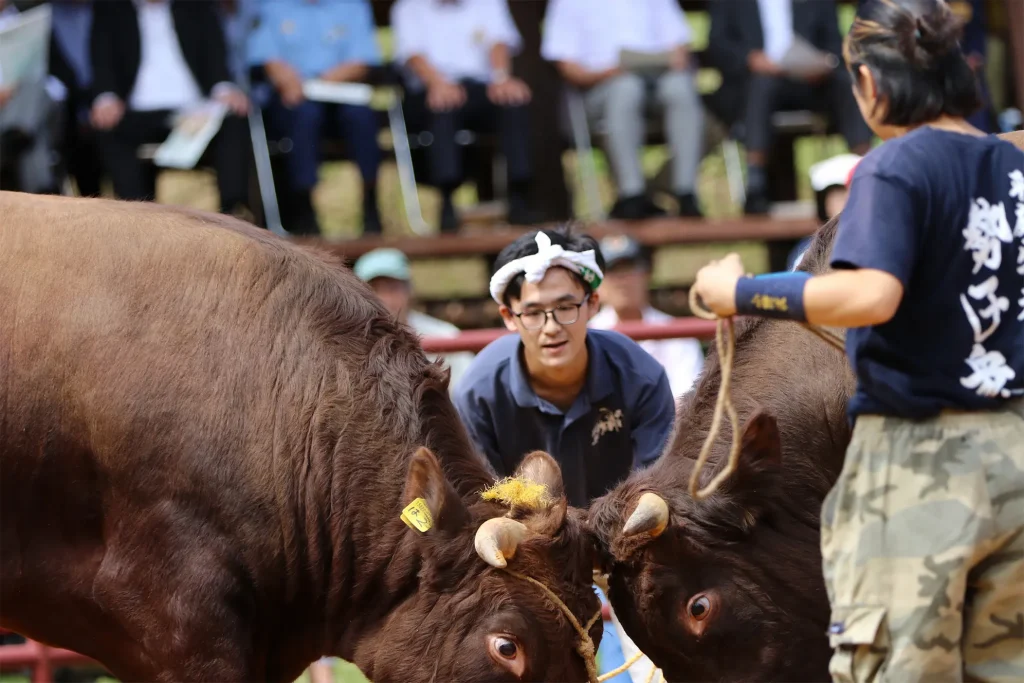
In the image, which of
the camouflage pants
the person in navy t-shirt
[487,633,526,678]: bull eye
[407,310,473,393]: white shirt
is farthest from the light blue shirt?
the camouflage pants

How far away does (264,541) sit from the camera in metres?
4.19

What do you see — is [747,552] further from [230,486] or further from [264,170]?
[264,170]

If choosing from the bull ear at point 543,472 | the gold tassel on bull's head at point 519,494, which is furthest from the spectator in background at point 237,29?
the gold tassel on bull's head at point 519,494

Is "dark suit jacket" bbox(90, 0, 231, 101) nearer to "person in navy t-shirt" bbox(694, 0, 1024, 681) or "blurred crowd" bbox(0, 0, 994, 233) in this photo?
"blurred crowd" bbox(0, 0, 994, 233)

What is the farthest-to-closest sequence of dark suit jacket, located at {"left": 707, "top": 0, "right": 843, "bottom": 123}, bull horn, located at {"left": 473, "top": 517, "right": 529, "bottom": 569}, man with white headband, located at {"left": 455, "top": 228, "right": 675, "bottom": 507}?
dark suit jacket, located at {"left": 707, "top": 0, "right": 843, "bottom": 123} → man with white headband, located at {"left": 455, "top": 228, "right": 675, "bottom": 507} → bull horn, located at {"left": 473, "top": 517, "right": 529, "bottom": 569}

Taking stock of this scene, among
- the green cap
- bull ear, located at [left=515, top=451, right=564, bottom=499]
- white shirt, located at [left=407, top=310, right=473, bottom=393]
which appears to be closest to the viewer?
bull ear, located at [left=515, top=451, right=564, bottom=499]

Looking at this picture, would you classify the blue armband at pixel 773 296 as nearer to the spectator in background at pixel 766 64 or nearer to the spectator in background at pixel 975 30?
the spectator in background at pixel 766 64

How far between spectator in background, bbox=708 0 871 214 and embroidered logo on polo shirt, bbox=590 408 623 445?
16.7ft

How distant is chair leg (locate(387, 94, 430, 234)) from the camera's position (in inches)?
382

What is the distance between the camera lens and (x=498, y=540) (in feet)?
13.3

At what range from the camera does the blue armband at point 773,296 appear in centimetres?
341

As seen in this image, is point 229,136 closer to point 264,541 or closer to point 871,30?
point 264,541

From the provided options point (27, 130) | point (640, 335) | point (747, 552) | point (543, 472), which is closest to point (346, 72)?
point (27, 130)

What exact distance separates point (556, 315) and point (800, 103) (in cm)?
566
